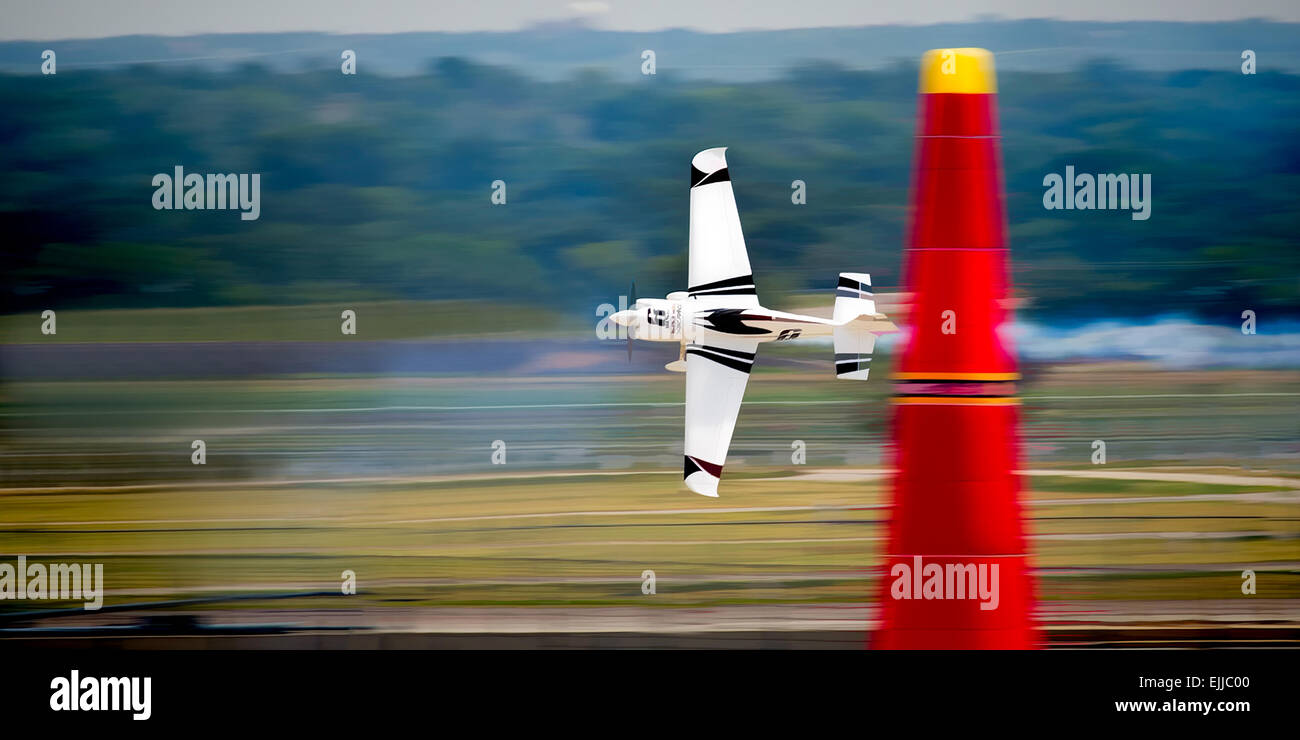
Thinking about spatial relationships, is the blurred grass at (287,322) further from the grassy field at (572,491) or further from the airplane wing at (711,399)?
the airplane wing at (711,399)

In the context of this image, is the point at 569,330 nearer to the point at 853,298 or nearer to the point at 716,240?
the point at 716,240

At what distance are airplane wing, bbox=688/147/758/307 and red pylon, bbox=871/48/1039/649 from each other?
40.6 inches

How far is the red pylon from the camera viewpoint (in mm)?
3584

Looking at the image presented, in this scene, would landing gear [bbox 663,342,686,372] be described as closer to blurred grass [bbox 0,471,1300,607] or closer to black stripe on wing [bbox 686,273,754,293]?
black stripe on wing [bbox 686,273,754,293]

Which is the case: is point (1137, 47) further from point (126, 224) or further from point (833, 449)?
point (126, 224)

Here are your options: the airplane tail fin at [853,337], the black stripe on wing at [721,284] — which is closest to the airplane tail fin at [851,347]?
the airplane tail fin at [853,337]

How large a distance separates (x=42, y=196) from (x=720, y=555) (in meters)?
4.47

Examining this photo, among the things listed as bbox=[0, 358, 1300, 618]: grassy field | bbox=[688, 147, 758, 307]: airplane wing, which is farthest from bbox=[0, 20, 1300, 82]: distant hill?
bbox=[0, 358, 1300, 618]: grassy field

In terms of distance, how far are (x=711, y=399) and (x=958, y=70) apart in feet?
5.92

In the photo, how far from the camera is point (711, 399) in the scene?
14.5 ft

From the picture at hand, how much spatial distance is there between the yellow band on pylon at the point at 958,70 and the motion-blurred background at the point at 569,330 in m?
1.31

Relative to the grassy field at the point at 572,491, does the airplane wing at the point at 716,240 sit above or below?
above

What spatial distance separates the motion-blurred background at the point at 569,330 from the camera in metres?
4.95

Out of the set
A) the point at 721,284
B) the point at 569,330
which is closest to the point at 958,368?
the point at 721,284
